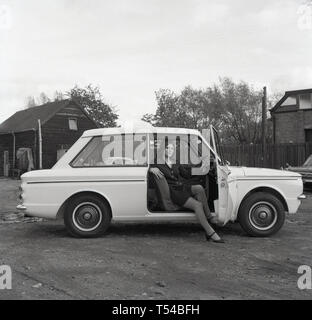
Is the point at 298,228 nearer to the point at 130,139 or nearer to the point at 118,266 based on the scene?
the point at 130,139

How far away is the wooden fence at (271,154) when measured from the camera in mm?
26312

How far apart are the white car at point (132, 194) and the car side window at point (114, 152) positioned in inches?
0.7

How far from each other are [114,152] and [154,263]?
8.20 feet

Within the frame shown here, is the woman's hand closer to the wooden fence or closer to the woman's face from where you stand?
the woman's face

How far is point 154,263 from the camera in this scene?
5977 mm

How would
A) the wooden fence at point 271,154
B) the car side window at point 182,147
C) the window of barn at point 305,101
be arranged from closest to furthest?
the car side window at point 182,147, the wooden fence at point 271,154, the window of barn at point 305,101

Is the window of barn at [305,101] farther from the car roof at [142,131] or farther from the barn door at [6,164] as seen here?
the car roof at [142,131]

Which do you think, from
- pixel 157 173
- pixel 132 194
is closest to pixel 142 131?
pixel 157 173

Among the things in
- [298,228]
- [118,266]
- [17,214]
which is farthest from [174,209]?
[17,214]

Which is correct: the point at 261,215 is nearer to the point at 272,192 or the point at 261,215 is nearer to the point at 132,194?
the point at 272,192

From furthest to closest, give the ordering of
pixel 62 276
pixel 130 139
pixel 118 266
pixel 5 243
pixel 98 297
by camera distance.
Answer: pixel 130 139 → pixel 5 243 → pixel 118 266 → pixel 62 276 → pixel 98 297

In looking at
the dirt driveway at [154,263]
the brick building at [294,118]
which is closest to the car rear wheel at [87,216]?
the dirt driveway at [154,263]

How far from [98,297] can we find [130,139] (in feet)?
12.4
